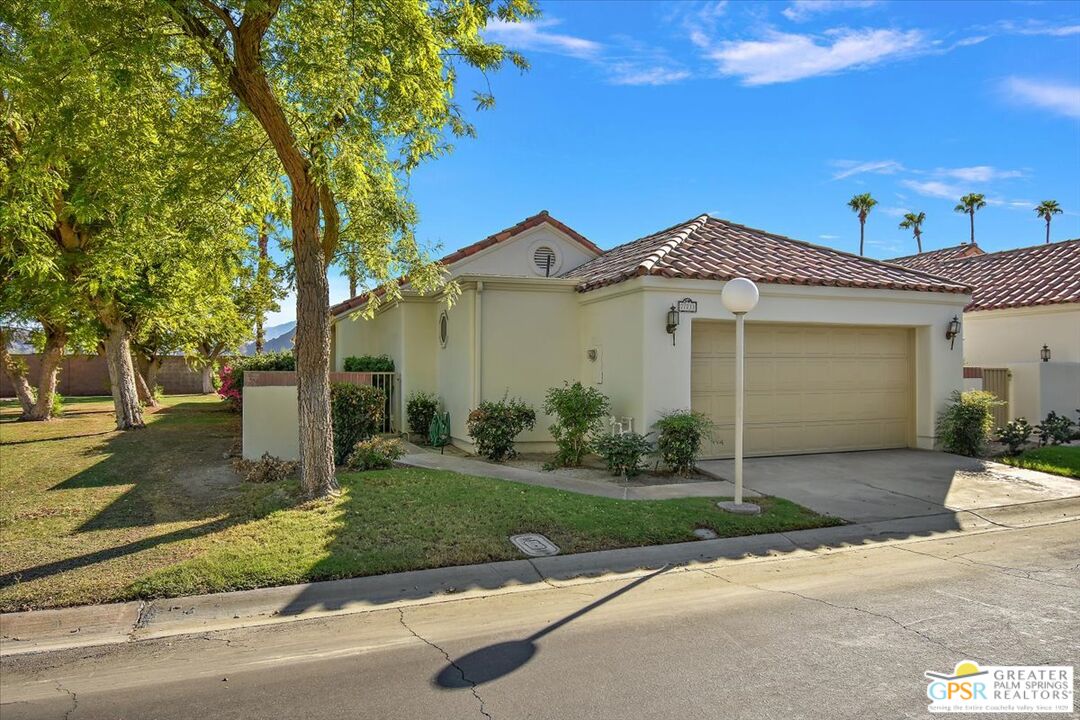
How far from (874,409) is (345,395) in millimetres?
9797

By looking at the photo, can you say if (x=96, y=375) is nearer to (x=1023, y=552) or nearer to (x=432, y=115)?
(x=432, y=115)

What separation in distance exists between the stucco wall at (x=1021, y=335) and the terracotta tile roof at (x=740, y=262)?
414 cm

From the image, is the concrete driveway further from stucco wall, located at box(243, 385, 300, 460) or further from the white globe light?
stucco wall, located at box(243, 385, 300, 460)

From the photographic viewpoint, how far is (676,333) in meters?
10.2

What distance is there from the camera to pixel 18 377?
1950 cm

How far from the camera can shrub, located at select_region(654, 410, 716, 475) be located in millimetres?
9617

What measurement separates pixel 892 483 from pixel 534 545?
603cm

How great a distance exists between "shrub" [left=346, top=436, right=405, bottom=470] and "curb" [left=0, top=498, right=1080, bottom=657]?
430cm

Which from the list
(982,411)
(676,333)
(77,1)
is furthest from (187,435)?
(982,411)

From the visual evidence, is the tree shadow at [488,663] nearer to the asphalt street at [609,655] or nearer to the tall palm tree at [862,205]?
the asphalt street at [609,655]

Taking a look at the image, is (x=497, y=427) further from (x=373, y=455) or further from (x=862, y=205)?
(x=862, y=205)

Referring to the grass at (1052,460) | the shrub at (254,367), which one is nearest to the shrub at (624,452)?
the grass at (1052,460)

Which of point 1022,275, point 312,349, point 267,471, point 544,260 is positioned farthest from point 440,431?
point 1022,275

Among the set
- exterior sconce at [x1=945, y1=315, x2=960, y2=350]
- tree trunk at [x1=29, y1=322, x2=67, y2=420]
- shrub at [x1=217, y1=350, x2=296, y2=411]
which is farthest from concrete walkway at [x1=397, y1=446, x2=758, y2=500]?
tree trunk at [x1=29, y1=322, x2=67, y2=420]
